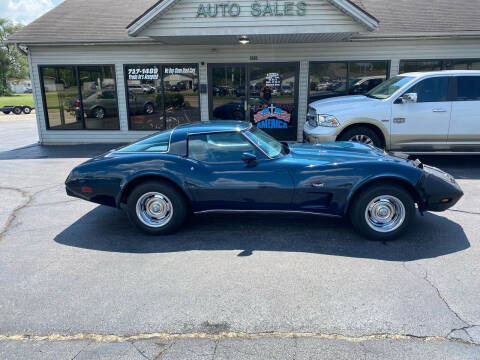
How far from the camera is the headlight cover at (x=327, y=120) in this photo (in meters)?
7.56

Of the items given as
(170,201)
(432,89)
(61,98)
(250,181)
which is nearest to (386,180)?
(250,181)

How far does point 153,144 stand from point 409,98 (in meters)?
5.46

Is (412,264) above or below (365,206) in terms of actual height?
below

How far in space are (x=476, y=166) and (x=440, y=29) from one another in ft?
14.3

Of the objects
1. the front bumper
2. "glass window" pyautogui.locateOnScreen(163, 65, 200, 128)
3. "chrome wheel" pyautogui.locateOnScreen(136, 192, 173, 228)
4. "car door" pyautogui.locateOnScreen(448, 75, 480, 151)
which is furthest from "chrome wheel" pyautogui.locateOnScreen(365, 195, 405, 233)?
"glass window" pyautogui.locateOnScreen(163, 65, 200, 128)

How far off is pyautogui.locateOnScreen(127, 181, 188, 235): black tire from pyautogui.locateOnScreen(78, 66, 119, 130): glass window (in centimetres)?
A: 810

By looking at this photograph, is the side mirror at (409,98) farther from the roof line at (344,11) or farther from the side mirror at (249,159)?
the side mirror at (249,159)

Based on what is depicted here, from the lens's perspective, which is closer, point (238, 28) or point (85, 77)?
point (238, 28)

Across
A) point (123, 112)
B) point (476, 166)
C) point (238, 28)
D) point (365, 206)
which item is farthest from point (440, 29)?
point (123, 112)

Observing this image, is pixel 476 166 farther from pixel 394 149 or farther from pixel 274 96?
pixel 274 96

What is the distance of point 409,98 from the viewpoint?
7.39m

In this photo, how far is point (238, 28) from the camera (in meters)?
8.88

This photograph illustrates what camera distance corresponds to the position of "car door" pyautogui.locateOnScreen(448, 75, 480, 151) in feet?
24.5

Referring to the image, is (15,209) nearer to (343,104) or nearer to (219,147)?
(219,147)
